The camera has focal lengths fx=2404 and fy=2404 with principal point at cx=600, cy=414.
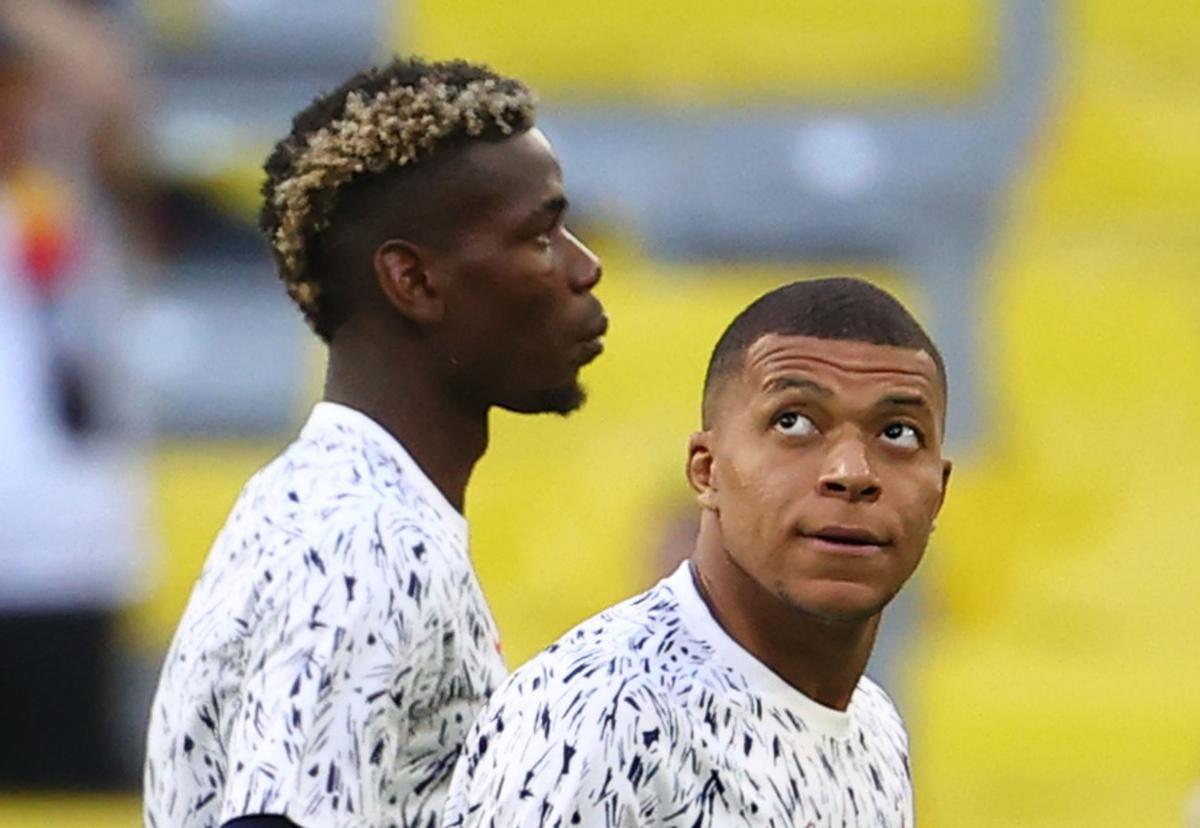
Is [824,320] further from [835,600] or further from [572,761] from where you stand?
[572,761]

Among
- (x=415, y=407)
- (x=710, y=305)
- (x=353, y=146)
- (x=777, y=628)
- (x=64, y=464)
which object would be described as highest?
(x=710, y=305)

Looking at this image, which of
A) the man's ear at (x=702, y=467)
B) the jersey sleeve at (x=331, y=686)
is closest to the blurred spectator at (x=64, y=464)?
the jersey sleeve at (x=331, y=686)

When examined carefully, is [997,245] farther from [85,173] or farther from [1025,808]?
[85,173]

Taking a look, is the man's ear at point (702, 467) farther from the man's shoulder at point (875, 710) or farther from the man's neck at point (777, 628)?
the man's shoulder at point (875, 710)

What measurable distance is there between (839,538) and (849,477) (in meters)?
0.05

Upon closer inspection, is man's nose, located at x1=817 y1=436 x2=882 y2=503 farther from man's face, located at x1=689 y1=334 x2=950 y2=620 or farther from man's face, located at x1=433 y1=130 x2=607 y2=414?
man's face, located at x1=433 y1=130 x2=607 y2=414

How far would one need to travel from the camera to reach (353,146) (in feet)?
8.77

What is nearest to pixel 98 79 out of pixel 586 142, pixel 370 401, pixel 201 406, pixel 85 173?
pixel 85 173

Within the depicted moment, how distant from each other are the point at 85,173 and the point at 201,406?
0.74 meters

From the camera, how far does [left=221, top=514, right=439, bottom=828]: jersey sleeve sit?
7.67 ft

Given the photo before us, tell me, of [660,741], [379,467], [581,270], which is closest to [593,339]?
[581,270]

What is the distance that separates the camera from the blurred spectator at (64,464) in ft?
21.4

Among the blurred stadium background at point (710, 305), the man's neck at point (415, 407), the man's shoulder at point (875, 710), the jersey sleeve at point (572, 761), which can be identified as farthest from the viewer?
the blurred stadium background at point (710, 305)

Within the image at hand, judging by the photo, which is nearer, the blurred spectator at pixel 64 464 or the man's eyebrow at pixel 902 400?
the man's eyebrow at pixel 902 400
